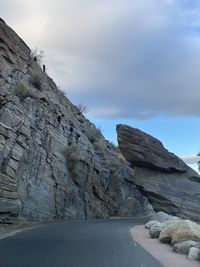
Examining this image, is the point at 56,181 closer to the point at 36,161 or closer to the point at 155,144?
the point at 36,161

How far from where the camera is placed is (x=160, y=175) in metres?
66.7

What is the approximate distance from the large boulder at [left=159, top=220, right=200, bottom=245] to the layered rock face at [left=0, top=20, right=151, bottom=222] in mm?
11043

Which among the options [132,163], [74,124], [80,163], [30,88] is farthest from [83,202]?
[132,163]

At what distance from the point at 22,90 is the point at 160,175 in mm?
32658

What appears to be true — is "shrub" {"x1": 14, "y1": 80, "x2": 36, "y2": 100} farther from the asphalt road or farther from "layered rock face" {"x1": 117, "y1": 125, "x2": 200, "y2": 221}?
"layered rock face" {"x1": 117, "y1": 125, "x2": 200, "y2": 221}

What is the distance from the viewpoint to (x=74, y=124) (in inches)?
1895

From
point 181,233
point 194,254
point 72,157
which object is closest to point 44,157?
point 72,157

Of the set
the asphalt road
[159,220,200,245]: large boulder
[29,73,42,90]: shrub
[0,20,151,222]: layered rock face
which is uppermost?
[29,73,42,90]: shrub

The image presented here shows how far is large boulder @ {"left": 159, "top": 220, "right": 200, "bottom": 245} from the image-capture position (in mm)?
19739

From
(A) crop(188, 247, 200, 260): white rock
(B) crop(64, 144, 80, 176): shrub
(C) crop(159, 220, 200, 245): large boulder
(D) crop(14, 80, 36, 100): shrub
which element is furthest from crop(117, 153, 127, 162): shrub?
(A) crop(188, 247, 200, 260): white rock

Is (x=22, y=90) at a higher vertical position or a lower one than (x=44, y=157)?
higher

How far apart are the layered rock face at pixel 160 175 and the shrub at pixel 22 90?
25.6 m

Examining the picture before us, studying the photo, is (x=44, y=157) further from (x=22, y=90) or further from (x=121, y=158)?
(x=121, y=158)

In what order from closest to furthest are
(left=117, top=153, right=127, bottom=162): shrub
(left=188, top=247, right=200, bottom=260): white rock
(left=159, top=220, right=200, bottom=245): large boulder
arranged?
(left=188, top=247, right=200, bottom=260): white rock < (left=159, top=220, right=200, bottom=245): large boulder < (left=117, top=153, right=127, bottom=162): shrub
